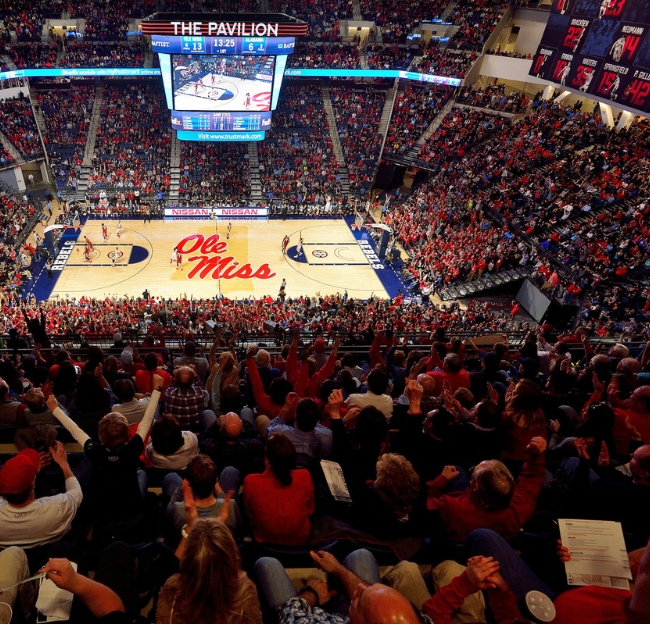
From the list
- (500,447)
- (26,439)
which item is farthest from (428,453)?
(26,439)

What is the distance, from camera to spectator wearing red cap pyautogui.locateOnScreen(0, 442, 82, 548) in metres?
3.28

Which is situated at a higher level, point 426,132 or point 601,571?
point 601,571

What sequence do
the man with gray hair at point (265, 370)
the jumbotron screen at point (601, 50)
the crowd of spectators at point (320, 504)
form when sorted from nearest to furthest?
1. the crowd of spectators at point (320, 504)
2. the man with gray hair at point (265, 370)
3. the jumbotron screen at point (601, 50)

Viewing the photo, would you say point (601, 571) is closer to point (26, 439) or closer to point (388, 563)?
point (388, 563)

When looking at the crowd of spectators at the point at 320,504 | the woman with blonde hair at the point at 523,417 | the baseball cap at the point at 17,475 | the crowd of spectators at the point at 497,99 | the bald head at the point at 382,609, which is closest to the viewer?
the bald head at the point at 382,609

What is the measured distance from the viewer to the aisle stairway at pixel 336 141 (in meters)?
38.8

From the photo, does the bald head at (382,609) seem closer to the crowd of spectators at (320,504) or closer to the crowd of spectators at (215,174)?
the crowd of spectators at (320,504)

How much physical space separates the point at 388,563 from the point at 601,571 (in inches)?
59.6

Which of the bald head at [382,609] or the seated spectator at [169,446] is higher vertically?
the bald head at [382,609]

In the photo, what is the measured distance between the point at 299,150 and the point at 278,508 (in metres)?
39.3

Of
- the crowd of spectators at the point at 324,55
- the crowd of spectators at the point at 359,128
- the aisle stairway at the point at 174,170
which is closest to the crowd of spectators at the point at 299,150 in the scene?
the crowd of spectators at the point at 359,128

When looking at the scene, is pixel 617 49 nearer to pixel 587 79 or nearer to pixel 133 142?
pixel 587 79

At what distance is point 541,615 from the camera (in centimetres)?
253

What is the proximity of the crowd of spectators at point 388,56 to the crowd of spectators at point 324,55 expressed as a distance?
122 cm
